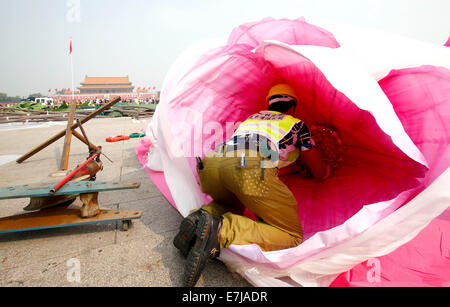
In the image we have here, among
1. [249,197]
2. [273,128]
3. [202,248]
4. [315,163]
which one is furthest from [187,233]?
[315,163]

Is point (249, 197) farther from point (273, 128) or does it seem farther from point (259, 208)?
point (273, 128)

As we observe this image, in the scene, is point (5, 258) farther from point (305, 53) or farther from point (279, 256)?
point (305, 53)

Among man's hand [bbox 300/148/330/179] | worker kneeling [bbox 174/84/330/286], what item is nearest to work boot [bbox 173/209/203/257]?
worker kneeling [bbox 174/84/330/286]

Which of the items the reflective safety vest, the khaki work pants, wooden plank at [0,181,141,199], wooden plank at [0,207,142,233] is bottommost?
wooden plank at [0,207,142,233]

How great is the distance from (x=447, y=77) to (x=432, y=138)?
408 mm

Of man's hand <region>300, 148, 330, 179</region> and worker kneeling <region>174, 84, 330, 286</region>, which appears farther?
man's hand <region>300, 148, 330, 179</region>

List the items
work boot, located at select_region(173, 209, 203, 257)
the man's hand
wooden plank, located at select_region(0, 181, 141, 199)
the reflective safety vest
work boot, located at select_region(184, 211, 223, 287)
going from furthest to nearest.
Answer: the man's hand < wooden plank, located at select_region(0, 181, 141, 199) < the reflective safety vest < work boot, located at select_region(173, 209, 203, 257) < work boot, located at select_region(184, 211, 223, 287)

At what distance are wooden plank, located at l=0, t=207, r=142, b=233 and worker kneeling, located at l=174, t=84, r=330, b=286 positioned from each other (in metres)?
Result: 0.77

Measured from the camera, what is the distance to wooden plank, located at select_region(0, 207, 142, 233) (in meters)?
1.92

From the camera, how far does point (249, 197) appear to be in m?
1.62

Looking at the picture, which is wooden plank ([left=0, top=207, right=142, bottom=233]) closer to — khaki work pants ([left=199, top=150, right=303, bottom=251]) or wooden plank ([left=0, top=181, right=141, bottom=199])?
wooden plank ([left=0, top=181, right=141, bottom=199])

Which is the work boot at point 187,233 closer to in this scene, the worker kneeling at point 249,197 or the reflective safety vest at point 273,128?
the worker kneeling at point 249,197

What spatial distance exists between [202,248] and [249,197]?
436 mm

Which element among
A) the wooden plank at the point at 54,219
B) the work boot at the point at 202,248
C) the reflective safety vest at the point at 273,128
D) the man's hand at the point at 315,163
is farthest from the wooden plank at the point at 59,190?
the man's hand at the point at 315,163
